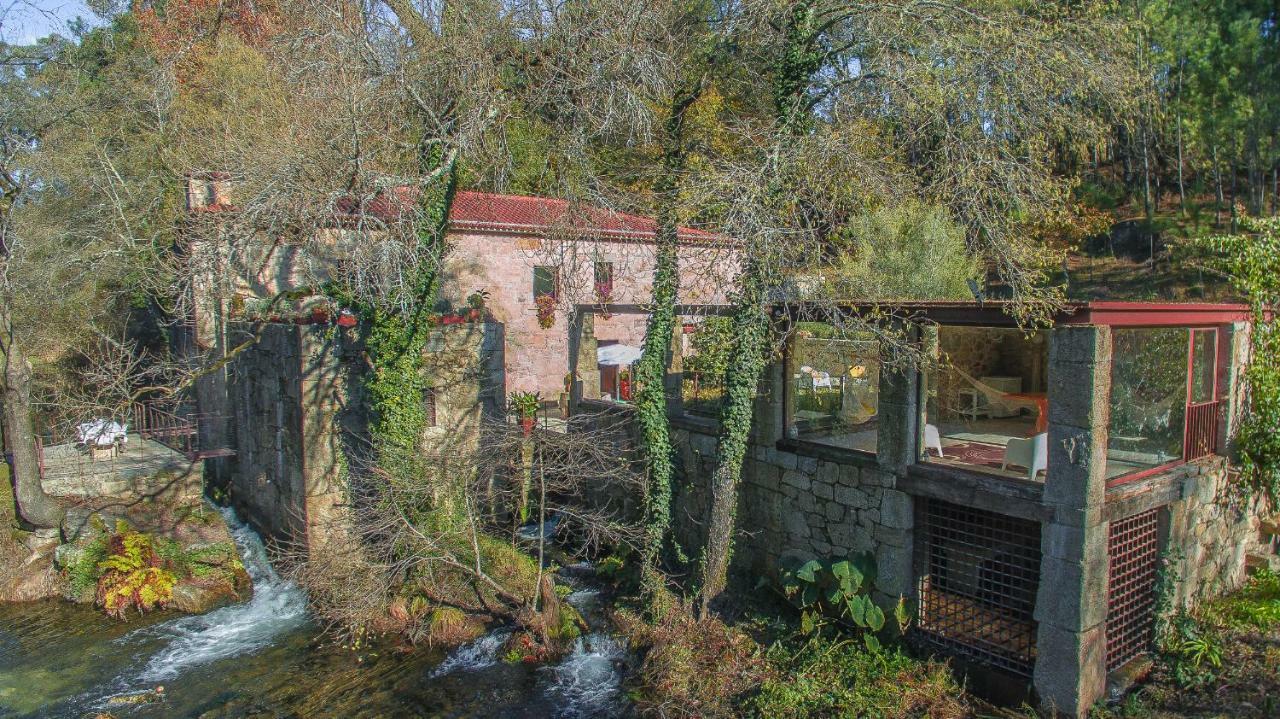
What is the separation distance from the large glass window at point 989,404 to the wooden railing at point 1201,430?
140 cm

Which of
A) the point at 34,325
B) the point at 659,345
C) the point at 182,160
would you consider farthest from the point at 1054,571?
the point at 34,325

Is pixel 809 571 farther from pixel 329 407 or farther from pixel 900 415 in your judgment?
pixel 329 407

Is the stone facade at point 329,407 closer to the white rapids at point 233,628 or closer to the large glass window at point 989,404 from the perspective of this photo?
the white rapids at point 233,628

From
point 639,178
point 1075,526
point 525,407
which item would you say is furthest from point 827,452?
point 525,407

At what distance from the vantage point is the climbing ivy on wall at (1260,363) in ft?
29.2

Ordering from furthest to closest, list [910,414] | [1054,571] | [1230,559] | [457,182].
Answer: [457,182] < [1230,559] < [910,414] < [1054,571]

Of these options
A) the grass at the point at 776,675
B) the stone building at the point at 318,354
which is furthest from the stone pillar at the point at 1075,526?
the stone building at the point at 318,354

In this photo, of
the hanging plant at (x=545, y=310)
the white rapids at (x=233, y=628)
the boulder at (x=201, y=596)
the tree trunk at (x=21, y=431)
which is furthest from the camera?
the hanging plant at (x=545, y=310)

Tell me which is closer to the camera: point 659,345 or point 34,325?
point 659,345

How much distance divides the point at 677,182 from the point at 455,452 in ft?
15.3

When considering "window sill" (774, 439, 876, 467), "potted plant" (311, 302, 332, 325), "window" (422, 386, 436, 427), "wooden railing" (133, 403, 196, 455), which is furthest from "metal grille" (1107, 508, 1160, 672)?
"wooden railing" (133, 403, 196, 455)

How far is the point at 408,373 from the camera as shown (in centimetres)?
1073

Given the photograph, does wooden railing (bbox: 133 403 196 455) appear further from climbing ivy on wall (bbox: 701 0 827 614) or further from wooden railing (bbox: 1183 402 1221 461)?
wooden railing (bbox: 1183 402 1221 461)

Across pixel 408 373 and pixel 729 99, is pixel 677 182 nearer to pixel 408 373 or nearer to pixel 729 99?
pixel 729 99
